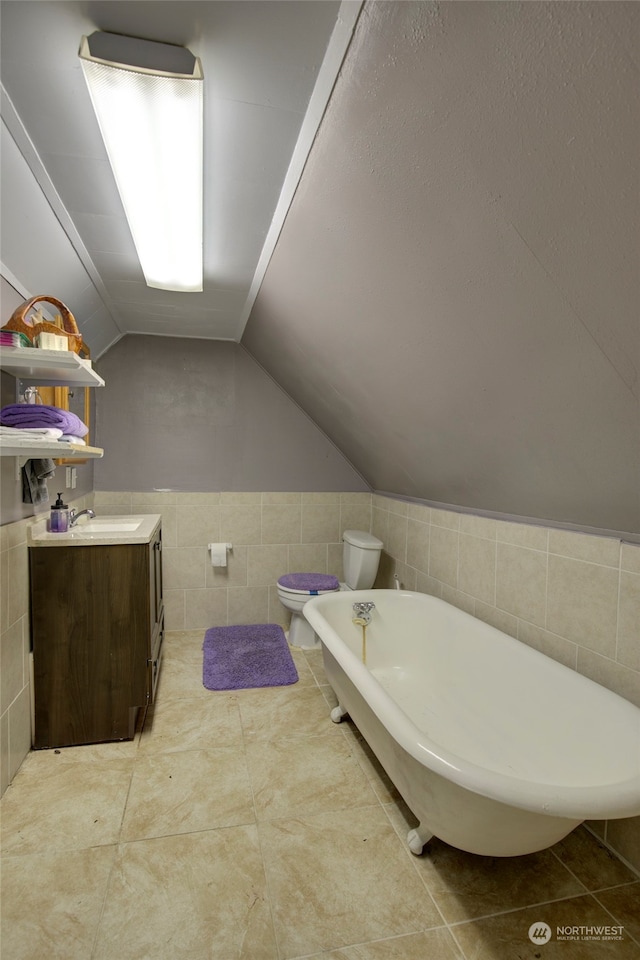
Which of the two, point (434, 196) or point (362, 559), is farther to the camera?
point (362, 559)

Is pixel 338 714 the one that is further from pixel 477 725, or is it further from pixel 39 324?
pixel 39 324

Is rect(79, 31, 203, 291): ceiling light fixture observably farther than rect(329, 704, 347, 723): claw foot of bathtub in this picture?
No

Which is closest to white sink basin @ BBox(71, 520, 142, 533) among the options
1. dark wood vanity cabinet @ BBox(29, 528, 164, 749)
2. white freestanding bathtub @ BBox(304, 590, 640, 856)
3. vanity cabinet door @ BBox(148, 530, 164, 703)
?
vanity cabinet door @ BBox(148, 530, 164, 703)

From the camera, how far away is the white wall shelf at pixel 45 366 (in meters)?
1.73

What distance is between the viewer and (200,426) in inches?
148

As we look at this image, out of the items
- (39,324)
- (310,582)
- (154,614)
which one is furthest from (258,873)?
(39,324)

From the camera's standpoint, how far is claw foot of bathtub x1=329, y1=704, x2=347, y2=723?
2512mm

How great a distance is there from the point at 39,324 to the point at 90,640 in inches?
57.0

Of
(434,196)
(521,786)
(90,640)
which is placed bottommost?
(90,640)

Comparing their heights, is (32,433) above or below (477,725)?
above

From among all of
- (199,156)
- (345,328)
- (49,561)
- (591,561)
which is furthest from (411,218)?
(49,561)

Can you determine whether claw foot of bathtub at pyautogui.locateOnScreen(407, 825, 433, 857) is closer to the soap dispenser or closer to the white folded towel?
the white folded towel

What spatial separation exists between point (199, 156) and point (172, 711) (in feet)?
8.34

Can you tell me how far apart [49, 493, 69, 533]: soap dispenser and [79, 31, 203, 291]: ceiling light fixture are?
1.29 metres
